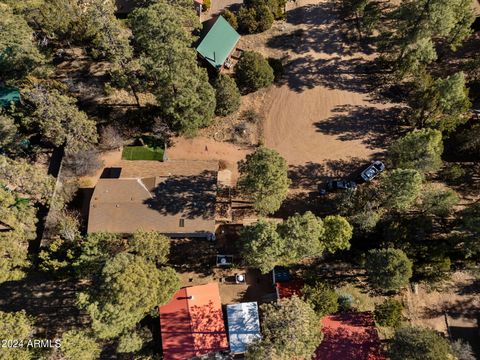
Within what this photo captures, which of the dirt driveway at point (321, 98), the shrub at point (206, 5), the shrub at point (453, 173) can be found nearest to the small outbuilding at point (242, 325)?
the dirt driveway at point (321, 98)

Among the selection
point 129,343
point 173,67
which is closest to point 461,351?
point 129,343

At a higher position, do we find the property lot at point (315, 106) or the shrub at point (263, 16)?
the shrub at point (263, 16)

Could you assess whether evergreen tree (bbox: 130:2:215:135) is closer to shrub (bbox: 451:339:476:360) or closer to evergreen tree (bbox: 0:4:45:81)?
evergreen tree (bbox: 0:4:45:81)

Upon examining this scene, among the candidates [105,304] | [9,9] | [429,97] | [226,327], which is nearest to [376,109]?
[429,97]

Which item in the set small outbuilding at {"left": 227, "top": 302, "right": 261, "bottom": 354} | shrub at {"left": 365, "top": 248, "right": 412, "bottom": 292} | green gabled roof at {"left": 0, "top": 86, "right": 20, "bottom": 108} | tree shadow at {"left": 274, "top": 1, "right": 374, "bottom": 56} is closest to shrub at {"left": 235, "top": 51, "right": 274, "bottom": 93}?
tree shadow at {"left": 274, "top": 1, "right": 374, "bottom": 56}

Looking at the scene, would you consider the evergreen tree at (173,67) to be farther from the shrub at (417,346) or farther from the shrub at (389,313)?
the shrub at (417,346)

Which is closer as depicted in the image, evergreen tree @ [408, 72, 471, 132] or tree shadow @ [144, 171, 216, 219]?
tree shadow @ [144, 171, 216, 219]
